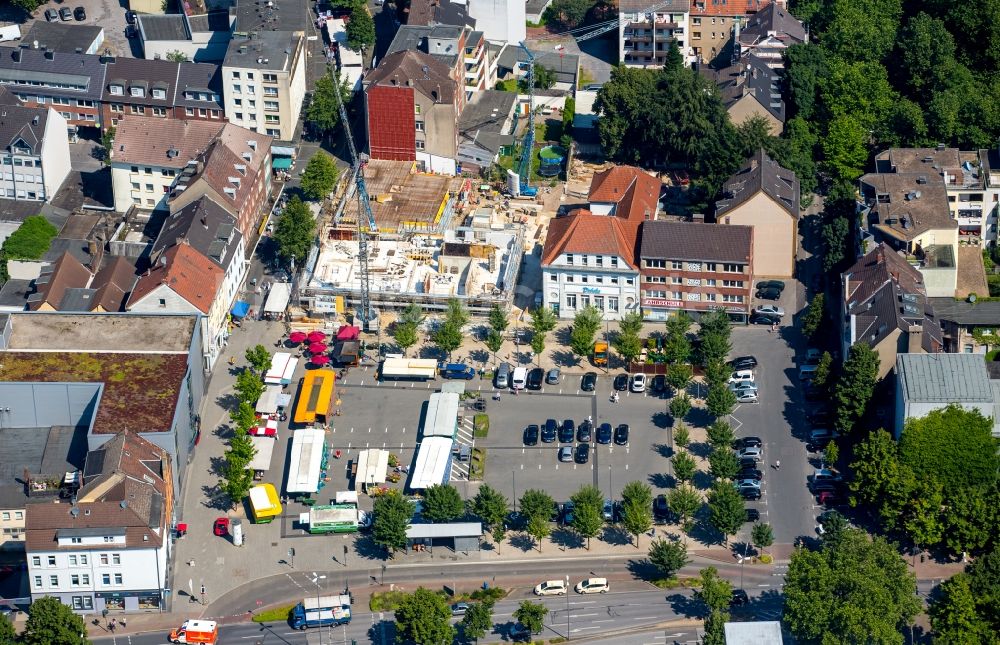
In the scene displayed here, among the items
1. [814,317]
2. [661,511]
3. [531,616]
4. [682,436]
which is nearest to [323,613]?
[531,616]

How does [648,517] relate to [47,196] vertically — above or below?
below

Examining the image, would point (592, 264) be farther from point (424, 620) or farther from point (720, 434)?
point (424, 620)

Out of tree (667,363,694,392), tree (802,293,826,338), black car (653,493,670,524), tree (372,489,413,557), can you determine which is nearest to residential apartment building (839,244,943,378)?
tree (802,293,826,338)

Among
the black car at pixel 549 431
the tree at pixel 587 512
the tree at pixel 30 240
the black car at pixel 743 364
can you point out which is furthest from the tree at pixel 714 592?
the tree at pixel 30 240

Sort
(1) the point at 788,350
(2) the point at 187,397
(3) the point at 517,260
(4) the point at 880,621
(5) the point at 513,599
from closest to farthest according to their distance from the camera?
(4) the point at 880,621 < (5) the point at 513,599 < (2) the point at 187,397 < (1) the point at 788,350 < (3) the point at 517,260

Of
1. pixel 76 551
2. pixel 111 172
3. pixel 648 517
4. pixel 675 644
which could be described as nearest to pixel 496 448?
pixel 648 517

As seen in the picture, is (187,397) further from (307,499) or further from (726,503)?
(726,503)

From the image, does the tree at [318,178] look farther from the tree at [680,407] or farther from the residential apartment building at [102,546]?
the residential apartment building at [102,546]
